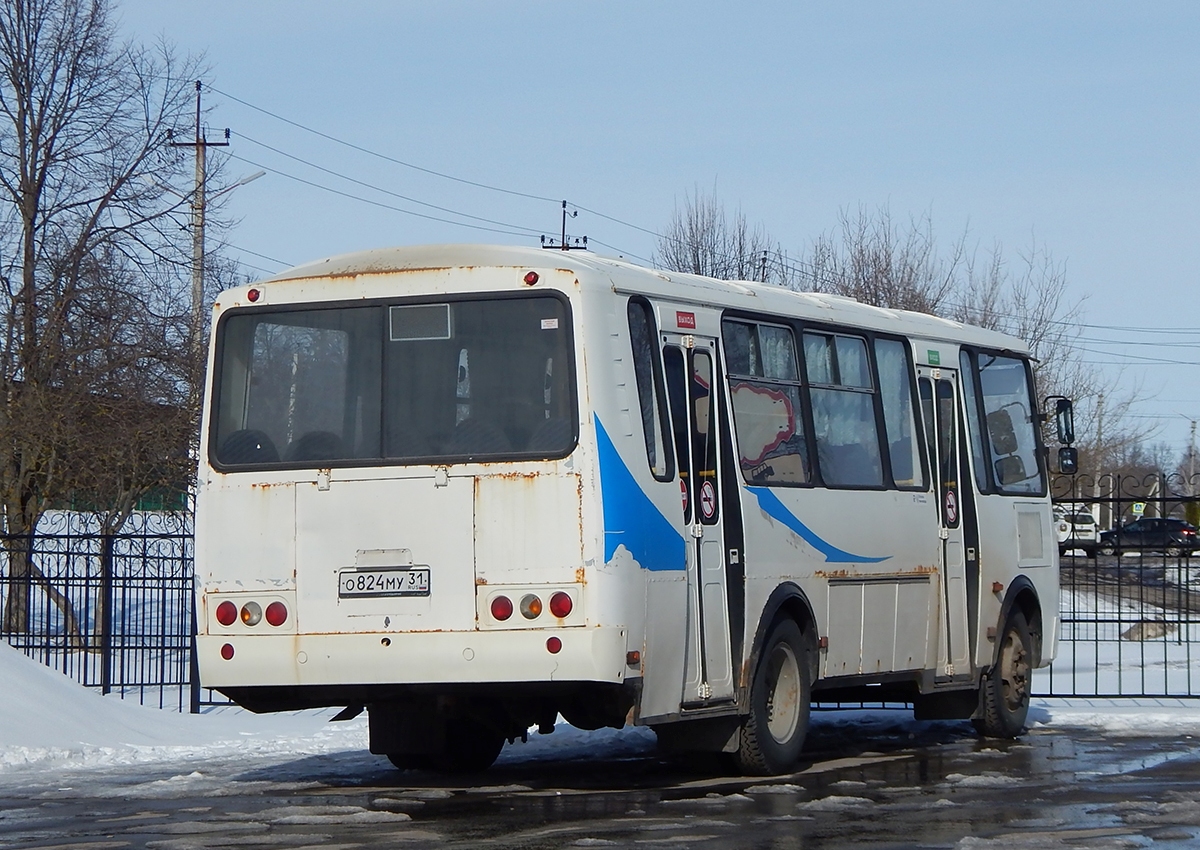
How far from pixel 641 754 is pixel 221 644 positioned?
358cm

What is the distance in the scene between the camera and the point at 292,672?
30.8 ft

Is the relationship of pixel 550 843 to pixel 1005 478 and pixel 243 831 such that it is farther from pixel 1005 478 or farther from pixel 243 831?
pixel 1005 478

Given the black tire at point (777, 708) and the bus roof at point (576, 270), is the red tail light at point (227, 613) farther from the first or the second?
the black tire at point (777, 708)

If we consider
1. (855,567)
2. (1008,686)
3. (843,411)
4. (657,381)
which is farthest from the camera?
(1008,686)

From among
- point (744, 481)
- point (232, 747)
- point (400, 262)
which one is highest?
point (400, 262)

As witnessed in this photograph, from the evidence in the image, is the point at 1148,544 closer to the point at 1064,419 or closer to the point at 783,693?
the point at 1064,419

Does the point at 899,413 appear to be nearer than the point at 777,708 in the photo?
No

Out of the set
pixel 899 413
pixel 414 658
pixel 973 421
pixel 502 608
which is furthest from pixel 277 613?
pixel 973 421

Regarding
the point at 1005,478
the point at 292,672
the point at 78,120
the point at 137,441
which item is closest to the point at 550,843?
the point at 292,672

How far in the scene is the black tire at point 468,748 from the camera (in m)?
11.0

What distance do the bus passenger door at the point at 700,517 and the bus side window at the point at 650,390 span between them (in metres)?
0.13

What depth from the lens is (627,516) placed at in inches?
358

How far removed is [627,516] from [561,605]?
0.57 meters

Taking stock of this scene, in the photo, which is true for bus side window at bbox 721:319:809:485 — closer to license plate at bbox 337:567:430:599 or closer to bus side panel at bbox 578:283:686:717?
bus side panel at bbox 578:283:686:717
